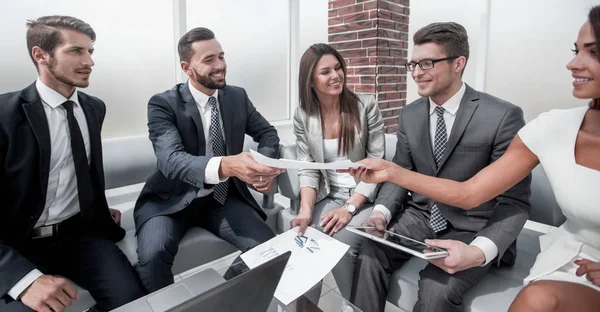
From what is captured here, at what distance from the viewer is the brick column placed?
12.1 feet

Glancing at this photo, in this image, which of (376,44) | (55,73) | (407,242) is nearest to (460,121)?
(407,242)

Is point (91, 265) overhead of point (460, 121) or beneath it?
beneath

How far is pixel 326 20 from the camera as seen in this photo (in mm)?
4125

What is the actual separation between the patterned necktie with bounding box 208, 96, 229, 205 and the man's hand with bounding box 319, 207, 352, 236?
1.95 feet

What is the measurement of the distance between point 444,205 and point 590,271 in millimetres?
602

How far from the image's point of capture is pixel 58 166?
1.58 metres

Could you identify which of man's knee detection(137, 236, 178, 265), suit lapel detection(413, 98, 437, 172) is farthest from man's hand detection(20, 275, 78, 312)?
suit lapel detection(413, 98, 437, 172)

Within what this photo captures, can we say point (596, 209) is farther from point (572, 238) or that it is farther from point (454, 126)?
point (454, 126)

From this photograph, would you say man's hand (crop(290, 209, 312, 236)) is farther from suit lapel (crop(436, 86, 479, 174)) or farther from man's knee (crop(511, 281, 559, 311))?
man's knee (crop(511, 281, 559, 311))

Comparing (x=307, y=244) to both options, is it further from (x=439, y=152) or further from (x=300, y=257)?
(x=439, y=152)

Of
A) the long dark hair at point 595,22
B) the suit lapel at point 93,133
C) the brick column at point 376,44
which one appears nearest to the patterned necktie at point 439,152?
the long dark hair at point 595,22

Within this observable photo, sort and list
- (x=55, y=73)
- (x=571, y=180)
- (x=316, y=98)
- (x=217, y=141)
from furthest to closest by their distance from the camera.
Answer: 1. (x=316, y=98)
2. (x=217, y=141)
3. (x=55, y=73)
4. (x=571, y=180)

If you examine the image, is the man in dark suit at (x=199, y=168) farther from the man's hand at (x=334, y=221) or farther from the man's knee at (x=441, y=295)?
the man's knee at (x=441, y=295)

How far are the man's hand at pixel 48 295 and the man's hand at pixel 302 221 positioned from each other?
0.85 m
